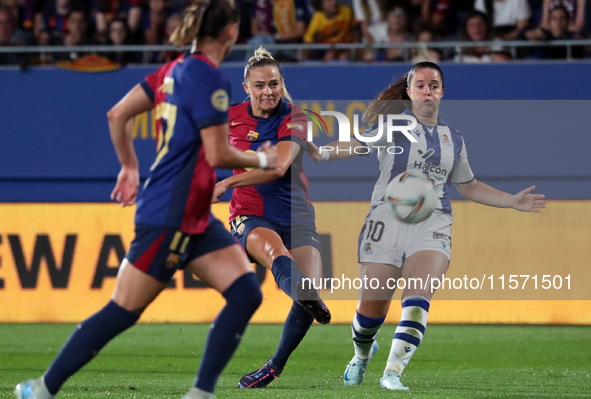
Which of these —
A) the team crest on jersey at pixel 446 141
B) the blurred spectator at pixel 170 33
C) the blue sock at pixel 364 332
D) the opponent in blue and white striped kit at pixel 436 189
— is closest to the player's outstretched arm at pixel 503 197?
the opponent in blue and white striped kit at pixel 436 189

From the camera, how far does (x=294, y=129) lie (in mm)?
5273

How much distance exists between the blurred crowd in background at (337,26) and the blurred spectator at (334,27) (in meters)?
0.01

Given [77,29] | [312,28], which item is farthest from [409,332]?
[77,29]

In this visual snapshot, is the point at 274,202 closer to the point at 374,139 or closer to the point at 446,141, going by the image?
the point at 374,139

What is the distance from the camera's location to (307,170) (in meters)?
10.7

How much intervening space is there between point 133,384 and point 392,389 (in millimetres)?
1772

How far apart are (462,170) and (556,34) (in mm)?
5972

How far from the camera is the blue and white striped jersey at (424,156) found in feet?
17.0

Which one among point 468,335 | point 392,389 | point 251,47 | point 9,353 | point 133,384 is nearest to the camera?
point 392,389

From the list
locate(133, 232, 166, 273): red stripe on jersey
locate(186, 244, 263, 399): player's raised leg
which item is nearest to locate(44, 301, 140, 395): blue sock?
locate(133, 232, 166, 273): red stripe on jersey

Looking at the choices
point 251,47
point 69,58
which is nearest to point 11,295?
point 69,58

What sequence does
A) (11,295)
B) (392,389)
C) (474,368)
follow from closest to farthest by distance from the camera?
(392,389) < (474,368) < (11,295)

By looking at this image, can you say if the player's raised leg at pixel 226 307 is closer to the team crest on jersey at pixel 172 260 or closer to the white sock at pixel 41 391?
the team crest on jersey at pixel 172 260

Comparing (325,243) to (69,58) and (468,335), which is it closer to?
(468,335)
